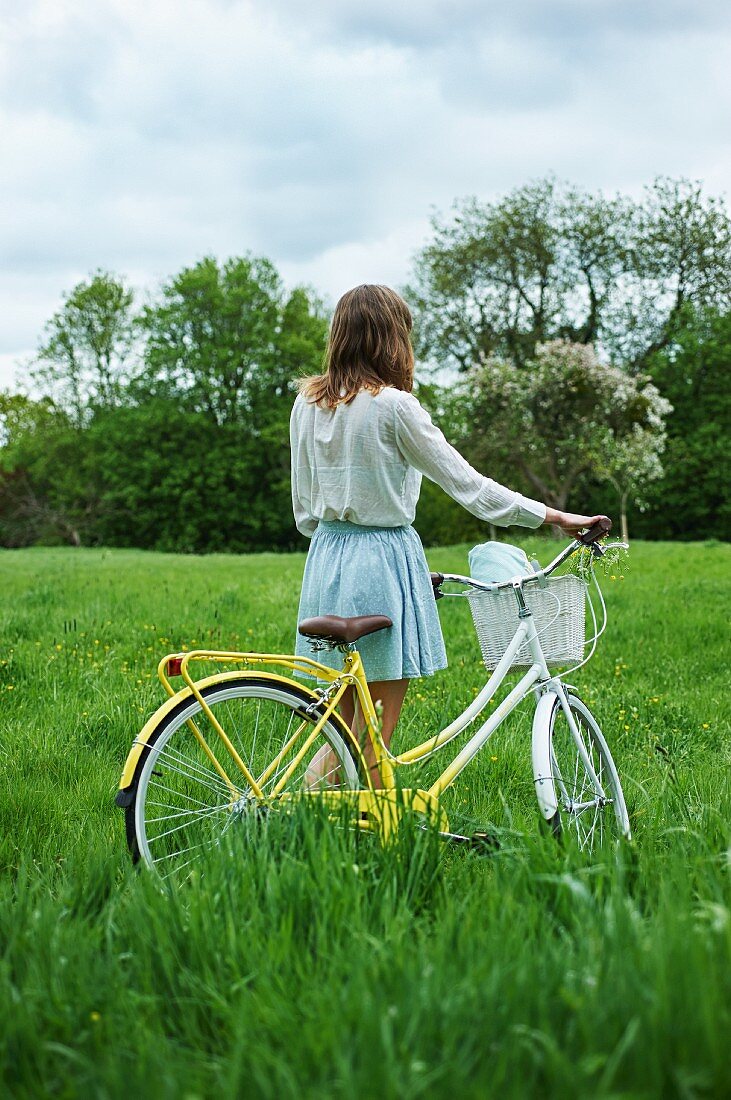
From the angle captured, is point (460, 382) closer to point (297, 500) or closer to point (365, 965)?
point (297, 500)

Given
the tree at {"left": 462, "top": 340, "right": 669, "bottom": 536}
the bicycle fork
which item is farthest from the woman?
the tree at {"left": 462, "top": 340, "right": 669, "bottom": 536}

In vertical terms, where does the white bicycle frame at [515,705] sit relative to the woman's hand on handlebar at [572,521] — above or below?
below

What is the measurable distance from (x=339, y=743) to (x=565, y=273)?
34.3 m

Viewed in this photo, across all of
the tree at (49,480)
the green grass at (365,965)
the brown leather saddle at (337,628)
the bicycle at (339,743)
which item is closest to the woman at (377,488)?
the bicycle at (339,743)

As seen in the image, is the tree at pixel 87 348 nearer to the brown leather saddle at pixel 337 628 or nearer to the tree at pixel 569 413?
the tree at pixel 569 413

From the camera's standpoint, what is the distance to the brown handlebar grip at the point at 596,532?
3429mm

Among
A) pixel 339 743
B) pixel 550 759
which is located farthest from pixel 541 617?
pixel 339 743

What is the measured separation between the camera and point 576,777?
12.3ft

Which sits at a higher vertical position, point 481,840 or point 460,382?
point 460,382

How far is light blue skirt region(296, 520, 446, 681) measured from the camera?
11.0 feet

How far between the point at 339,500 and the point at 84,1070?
198 centimetres

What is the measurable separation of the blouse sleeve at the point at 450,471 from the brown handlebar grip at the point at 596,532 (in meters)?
0.20

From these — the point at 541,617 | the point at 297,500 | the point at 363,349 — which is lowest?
the point at 541,617

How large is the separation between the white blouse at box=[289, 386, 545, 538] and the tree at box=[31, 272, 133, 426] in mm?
42732
